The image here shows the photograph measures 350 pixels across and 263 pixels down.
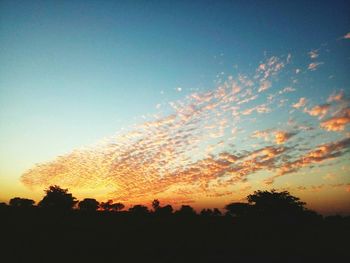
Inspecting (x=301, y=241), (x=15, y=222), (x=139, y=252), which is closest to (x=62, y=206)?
(x=15, y=222)

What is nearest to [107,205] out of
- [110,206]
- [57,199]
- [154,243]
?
[110,206]

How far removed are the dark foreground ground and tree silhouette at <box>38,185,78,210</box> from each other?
39.9m

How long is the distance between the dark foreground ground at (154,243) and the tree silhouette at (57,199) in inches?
1569

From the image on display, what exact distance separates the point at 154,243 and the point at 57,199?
53.7 metres

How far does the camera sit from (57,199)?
77875mm

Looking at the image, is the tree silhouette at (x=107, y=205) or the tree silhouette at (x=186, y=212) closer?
the tree silhouette at (x=186, y=212)

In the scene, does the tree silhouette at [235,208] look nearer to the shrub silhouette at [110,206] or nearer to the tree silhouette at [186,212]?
the tree silhouette at [186,212]

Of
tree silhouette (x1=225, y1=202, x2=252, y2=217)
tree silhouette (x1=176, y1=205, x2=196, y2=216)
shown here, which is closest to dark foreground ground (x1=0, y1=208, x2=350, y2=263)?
tree silhouette (x1=176, y1=205, x2=196, y2=216)

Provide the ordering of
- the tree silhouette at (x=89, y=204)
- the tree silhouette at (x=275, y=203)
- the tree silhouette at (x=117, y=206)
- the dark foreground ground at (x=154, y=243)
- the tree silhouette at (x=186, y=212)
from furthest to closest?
the tree silhouette at (x=117, y=206)
the tree silhouette at (x=89, y=204)
the tree silhouette at (x=186, y=212)
the tree silhouette at (x=275, y=203)
the dark foreground ground at (x=154, y=243)

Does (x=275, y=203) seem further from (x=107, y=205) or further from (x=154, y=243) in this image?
(x=107, y=205)

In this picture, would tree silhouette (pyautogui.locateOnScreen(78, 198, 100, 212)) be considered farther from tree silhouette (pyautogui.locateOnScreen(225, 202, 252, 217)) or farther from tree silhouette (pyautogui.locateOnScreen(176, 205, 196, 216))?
tree silhouette (pyautogui.locateOnScreen(225, 202, 252, 217))

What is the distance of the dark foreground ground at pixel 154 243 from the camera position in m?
26.8

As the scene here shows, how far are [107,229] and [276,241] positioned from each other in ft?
90.7

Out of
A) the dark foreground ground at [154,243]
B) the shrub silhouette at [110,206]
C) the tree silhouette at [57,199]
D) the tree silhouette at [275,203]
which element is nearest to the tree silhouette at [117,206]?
the shrub silhouette at [110,206]
